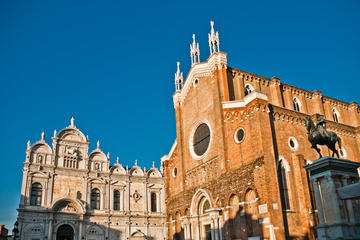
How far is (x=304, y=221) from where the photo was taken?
19453mm

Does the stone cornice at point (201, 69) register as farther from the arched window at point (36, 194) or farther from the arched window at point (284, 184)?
the arched window at point (36, 194)

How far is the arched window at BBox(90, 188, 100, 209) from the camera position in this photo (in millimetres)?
31125

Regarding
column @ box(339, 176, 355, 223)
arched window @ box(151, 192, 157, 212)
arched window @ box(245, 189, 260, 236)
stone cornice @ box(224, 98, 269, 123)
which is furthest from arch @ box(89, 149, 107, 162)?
column @ box(339, 176, 355, 223)

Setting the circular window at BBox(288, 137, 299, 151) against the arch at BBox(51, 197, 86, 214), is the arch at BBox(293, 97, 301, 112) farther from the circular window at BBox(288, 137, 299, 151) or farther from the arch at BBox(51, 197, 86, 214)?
the arch at BBox(51, 197, 86, 214)

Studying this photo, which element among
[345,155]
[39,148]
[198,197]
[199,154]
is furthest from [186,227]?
[39,148]

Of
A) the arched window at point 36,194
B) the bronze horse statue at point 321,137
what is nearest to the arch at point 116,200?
the arched window at point 36,194

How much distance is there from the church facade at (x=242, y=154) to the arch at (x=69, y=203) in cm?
777

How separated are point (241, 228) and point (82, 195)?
1627cm

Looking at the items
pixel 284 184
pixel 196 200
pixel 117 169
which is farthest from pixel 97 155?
pixel 284 184

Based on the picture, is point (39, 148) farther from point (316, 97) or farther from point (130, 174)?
point (316, 97)

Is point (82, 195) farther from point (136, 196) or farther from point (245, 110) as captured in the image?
point (245, 110)

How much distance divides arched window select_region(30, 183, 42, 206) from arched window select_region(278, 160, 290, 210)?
20.4m

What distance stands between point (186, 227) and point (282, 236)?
33.0 feet

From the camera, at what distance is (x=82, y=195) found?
100 feet
